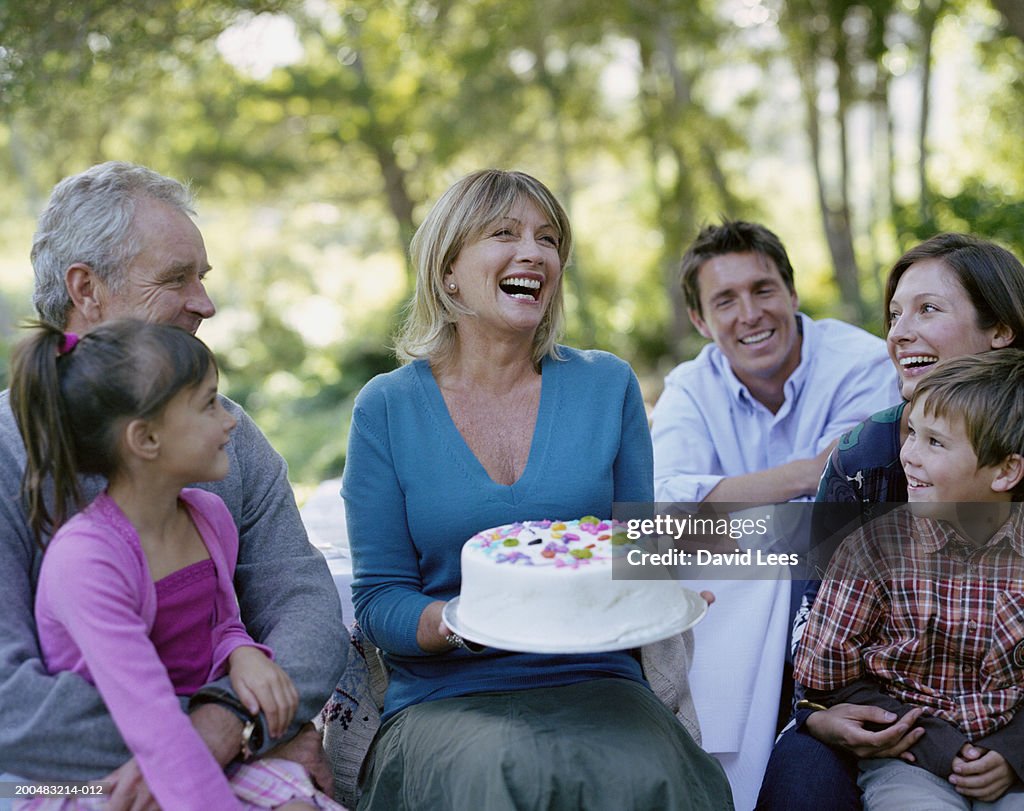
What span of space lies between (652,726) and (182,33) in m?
5.44

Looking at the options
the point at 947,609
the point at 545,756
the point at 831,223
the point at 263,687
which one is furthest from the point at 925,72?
the point at 263,687

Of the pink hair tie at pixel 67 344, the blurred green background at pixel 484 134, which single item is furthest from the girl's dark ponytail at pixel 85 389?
the blurred green background at pixel 484 134

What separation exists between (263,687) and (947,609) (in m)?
1.46

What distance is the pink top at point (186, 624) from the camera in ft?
6.61

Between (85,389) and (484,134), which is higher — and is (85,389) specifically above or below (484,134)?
below

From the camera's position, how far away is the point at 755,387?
3.80m

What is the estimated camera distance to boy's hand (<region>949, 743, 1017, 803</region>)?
2182 millimetres

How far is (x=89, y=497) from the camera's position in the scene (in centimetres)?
223

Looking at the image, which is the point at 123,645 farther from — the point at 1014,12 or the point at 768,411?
the point at 1014,12

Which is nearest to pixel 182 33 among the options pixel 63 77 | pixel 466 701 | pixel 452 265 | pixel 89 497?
pixel 63 77

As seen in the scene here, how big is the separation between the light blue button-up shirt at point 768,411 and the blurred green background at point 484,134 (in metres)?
2.36

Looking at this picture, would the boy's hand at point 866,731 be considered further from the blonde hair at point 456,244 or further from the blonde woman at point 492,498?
the blonde hair at point 456,244

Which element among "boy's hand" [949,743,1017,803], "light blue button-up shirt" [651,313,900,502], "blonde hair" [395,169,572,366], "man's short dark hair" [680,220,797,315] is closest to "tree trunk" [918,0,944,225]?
"man's short dark hair" [680,220,797,315]

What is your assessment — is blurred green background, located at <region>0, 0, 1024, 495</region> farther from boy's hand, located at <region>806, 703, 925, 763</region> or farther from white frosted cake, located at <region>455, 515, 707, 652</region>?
white frosted cake, located at <region>455, 515, 707, 652</region>
